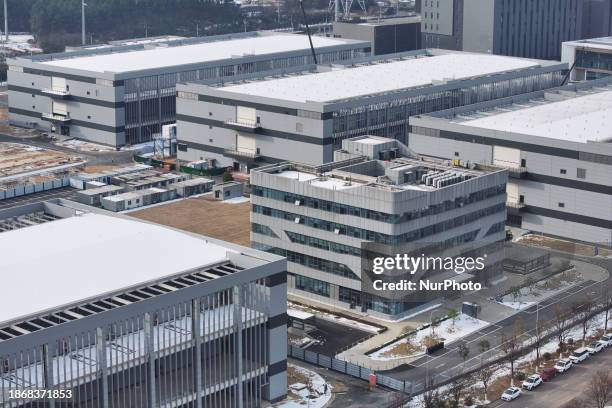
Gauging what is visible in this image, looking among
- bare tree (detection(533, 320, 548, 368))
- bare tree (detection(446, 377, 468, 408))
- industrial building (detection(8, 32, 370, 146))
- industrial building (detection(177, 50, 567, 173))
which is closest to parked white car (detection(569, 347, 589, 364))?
bare tree (detection(533, 320, 548, 368))

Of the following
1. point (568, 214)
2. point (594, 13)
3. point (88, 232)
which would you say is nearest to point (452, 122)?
point (568, 214)

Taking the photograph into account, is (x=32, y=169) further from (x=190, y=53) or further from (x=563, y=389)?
(x=563, y=389)

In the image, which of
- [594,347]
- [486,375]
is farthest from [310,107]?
[486,375]

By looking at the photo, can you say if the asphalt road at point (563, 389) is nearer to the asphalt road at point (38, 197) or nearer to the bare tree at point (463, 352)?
the bare tree at point (463, 352)

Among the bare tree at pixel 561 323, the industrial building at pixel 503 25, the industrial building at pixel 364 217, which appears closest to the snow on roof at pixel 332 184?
the industrial building at pixel 364 217

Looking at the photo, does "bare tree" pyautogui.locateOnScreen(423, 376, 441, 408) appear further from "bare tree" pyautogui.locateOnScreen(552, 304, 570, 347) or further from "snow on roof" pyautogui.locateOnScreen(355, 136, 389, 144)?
"snow on roof" pyautogui.locateOnScreen(355, 136, 389, 144)
